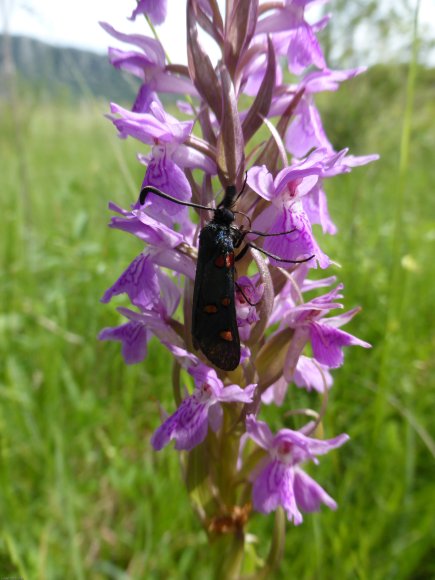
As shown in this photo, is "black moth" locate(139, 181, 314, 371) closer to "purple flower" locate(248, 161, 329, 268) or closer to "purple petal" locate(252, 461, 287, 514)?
"purple flower" locate(248, 161, 329, 268)

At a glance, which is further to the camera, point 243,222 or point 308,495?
point 308,495

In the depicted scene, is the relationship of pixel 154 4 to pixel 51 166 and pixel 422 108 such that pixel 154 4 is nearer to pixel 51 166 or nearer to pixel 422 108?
pixel 422 108

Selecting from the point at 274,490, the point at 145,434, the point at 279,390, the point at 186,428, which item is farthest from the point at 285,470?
the point at 145,434

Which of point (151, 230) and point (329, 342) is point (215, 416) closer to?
point (329, 342)

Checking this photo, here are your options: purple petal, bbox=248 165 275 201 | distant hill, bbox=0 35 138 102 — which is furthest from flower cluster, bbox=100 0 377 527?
distant hill, bbox=0 35 138 102

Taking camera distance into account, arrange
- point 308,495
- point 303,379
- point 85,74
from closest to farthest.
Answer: point 308,495 < point 303,379 < point 85,74

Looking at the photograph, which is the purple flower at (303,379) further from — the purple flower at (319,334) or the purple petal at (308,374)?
the purple flower at (319,334)

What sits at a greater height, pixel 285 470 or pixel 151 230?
pixel 151 230
